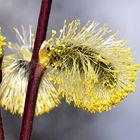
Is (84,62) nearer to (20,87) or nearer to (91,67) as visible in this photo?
(91,67)

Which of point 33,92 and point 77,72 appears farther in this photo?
point 77,72

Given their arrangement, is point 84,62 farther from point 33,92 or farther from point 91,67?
point 33,92

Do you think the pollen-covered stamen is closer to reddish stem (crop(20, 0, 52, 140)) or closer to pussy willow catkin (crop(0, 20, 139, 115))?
pussy willow catkin (crop(0, 20, 139, 115))

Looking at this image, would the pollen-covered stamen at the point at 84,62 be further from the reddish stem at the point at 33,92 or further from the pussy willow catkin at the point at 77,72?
the reddish stem at the point at 33,92

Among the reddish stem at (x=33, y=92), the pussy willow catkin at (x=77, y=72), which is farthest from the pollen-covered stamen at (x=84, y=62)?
the reddish stem at (x=33, y=92)

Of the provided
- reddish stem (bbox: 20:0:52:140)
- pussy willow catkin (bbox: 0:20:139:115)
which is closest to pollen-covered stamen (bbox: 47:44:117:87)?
pussy willow catkin (bbox: 0:20:139:115)

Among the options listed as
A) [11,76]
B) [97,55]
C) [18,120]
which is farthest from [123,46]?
[18,120]

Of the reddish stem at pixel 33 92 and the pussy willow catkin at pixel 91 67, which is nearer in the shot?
the reddish stem at pixel 33 92

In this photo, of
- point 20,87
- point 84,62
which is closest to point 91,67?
point 84,62
